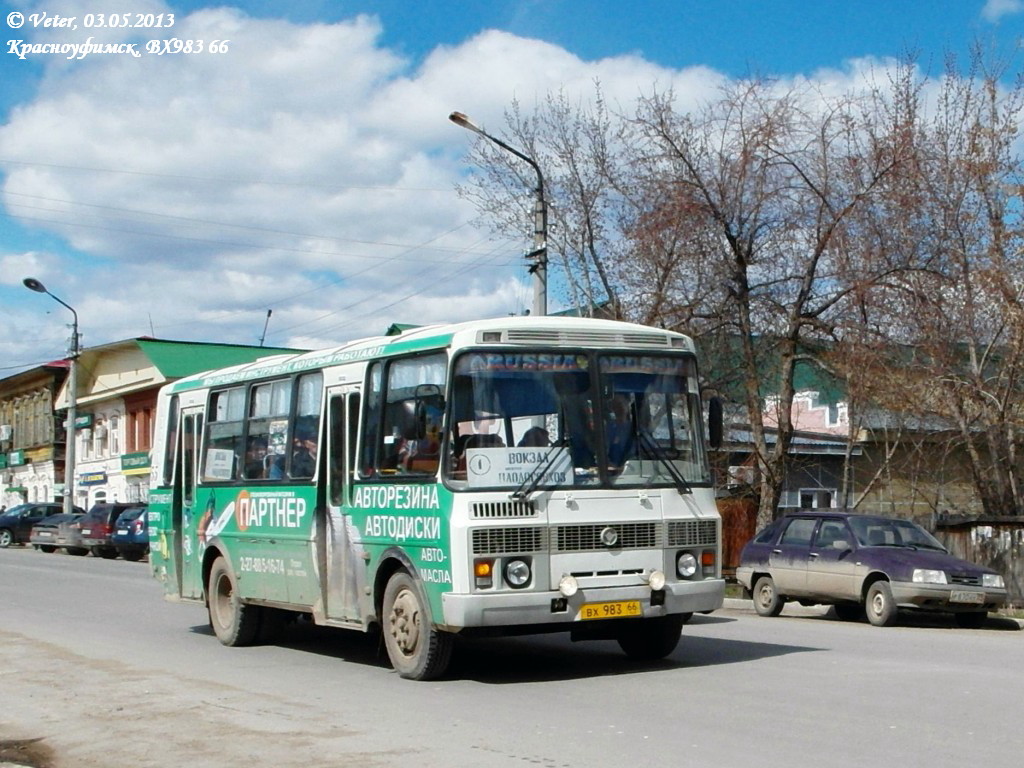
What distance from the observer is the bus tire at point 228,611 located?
1474 cm

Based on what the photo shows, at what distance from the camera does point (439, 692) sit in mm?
10727

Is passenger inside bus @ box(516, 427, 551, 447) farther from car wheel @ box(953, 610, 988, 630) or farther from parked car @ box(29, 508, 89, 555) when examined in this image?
parked car @ box(29, 508, 89, 555)

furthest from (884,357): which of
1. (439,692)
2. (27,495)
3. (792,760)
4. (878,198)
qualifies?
(27,495)

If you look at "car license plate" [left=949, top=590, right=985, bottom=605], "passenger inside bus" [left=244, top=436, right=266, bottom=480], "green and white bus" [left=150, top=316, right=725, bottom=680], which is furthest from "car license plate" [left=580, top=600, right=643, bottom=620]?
"car license plate" [left=949, top=590, right=985, bottom=605]

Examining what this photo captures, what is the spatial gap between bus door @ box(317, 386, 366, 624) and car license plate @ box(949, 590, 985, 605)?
8.91 meters

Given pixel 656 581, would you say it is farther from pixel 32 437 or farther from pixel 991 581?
pixel 32 437

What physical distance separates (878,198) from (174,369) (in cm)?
3989

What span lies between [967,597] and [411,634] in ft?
30.6

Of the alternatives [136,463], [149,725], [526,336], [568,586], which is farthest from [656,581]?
[136,463]

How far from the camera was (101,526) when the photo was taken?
134ft

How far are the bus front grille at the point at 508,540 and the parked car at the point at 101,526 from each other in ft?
104

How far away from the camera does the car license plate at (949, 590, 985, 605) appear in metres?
17.7

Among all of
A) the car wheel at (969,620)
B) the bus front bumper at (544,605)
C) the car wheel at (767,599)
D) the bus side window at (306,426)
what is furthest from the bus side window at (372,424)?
the car wheel at (969,620)

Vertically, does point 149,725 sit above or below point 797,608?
above
